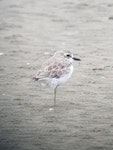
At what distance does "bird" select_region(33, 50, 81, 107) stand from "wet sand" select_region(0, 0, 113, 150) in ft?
1.50

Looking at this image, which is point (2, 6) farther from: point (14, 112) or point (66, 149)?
point (66, 149)

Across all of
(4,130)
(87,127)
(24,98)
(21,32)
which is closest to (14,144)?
(4,130)

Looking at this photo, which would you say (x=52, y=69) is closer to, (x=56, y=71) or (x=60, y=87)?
(x=56, y=71)

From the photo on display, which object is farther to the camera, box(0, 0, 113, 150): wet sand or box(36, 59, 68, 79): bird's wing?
box(36, 59, 68, 79): bird's wing

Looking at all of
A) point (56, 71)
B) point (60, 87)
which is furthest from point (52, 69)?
point (60, 87)

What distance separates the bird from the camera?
35.3ft

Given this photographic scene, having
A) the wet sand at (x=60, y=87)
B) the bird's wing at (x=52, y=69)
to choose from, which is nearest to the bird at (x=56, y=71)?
the bird's wing at (x=52, y=69)

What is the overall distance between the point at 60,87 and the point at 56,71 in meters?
1.40

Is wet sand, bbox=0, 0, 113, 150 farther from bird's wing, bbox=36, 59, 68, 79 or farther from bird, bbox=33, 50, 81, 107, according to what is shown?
bird's wing, bbox=36, 59, 68, 79

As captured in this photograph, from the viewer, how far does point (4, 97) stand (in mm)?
11547

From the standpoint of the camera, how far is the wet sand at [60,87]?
31.7 feet

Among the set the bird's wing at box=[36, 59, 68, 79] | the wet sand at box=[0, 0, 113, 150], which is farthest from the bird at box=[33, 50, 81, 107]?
the wet sand at box=[0, 0, 113, 150]

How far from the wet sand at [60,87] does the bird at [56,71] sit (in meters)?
0.46

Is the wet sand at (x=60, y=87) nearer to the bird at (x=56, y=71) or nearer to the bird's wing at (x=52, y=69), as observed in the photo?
the bird at (x=56, y=71)
